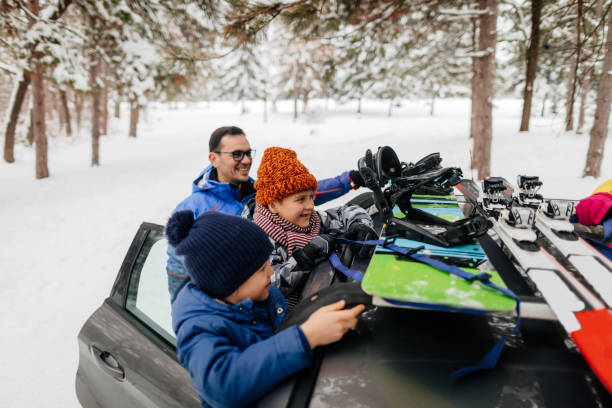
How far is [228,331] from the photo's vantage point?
1.25 meters

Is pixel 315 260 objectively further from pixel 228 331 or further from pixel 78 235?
pixel 78 235

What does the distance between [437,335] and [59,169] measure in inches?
594

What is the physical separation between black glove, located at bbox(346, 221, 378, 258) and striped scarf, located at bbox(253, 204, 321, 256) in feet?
1.01

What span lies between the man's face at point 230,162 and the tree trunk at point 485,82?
19.5ft

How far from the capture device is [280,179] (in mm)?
2125

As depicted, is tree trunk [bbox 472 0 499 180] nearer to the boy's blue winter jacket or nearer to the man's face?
the man's face

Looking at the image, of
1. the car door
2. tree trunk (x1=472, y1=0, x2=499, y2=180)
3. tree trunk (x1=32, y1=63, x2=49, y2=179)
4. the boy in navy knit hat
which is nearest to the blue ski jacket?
the car door

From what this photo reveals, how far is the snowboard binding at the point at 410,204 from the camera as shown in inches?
54.0

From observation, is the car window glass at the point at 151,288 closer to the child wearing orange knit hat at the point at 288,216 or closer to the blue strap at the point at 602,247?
the child wearing orange knit hat at the point at 288,216

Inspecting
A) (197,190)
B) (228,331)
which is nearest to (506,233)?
(228,331)

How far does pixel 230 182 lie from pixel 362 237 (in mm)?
1645

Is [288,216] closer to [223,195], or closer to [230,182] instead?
[223,195]

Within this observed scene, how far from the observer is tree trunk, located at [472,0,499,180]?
685cm

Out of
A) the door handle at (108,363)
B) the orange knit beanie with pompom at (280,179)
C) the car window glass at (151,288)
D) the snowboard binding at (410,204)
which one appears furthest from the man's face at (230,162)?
the door handle at (108,363)
